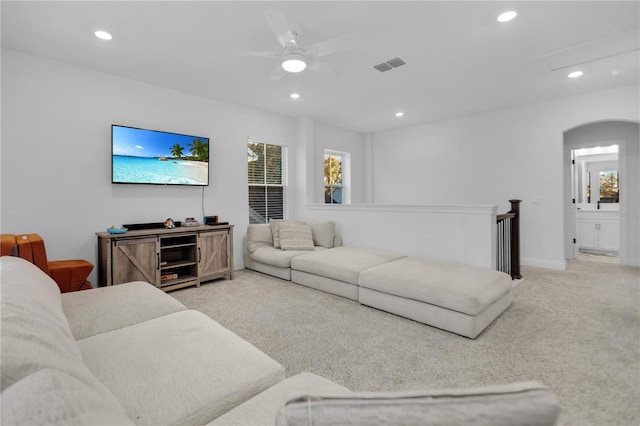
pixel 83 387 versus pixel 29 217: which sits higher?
pixel 29 217

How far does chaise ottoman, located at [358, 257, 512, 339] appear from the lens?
247 centimetres

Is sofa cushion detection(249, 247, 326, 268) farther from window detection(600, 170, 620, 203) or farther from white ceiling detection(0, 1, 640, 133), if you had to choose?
window detection(600, 170, 620, 203)

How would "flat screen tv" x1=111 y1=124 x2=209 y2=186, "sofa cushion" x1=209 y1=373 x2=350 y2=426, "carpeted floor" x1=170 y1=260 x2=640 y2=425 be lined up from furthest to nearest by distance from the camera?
"flat screen tv" x1=111 y1=124 x2=209 y2=186 < "carpeted floor" x1=170 y1=260 x2=640 y2=425 < "sofa cushion" x1=209 y1=373 x2=350 y2=426

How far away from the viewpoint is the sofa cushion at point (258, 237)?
4762mm

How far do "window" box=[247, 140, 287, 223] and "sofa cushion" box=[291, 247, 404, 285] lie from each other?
1.66 metres

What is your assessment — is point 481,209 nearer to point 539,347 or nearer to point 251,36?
point 539,347

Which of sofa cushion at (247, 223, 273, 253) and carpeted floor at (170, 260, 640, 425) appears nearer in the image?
carpeted floor at (170, 260, 640, 425)

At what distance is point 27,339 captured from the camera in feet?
2.43

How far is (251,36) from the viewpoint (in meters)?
2.89

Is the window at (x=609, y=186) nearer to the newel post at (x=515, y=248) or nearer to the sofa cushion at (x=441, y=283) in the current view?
the newel post at (x=515, y=248)

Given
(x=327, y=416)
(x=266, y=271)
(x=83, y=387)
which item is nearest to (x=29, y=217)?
(x=266, y=271)

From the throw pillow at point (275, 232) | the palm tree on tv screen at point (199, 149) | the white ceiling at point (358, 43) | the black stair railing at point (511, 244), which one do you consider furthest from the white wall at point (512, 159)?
the palm tree on tv screen at point (199, 149)

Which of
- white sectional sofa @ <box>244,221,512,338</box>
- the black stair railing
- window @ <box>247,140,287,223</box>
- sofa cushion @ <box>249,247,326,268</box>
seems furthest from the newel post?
window @ <box>247,140,287,223</box>

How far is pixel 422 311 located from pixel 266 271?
8.46ft
